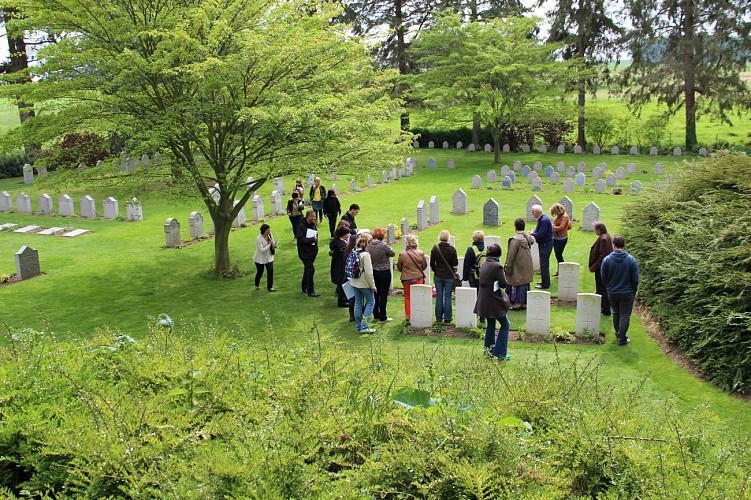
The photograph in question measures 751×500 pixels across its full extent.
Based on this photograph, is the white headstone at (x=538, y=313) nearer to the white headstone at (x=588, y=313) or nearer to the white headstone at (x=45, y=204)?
the white headstone at (x=588, y=313)

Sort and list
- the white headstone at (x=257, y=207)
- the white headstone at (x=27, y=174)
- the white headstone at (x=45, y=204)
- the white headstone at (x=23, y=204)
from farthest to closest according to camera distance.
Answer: the white headstone at (x=27, y=174) → the white headstone at (x=23, y=204) → the white headstone at (x=45, y=204) → the white headstone at (x=257, y=207)

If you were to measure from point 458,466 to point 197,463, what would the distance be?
1779 millimetres

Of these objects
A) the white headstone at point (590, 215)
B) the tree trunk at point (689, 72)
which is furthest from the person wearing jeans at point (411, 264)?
the tree trunk at point (689, 72)

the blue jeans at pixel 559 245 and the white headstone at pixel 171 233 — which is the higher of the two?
the white headstone at pixel 171 233

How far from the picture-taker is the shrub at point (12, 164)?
1310 inches

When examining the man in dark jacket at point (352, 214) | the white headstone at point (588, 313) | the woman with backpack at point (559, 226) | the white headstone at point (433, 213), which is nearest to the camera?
the white headstone at point (588, 313)

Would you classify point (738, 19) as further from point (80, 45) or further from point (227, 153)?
point (80, 45)

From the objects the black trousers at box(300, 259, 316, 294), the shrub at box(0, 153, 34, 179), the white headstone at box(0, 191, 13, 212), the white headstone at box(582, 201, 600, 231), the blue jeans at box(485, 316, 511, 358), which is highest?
the shrub at box(0, 153, 34, 179)

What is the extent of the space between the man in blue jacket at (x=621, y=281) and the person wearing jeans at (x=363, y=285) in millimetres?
3943

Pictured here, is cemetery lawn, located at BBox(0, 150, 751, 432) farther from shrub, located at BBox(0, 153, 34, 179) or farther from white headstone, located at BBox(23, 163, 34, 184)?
shrub, located at BBox(0, 153, 34, 179)

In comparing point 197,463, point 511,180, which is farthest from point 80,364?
point 511,180

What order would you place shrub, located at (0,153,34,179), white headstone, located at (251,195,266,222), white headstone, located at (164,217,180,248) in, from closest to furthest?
1. white headstone, located at (164,217,180,248)
2. white headstone, located at (251,195,266,222)
3. shrub, located at (0,153,34,179)

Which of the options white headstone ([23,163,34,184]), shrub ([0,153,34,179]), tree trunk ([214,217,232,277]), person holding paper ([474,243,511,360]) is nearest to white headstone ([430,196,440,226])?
tree trunk ([214,217,232,277])

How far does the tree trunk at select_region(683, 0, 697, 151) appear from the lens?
35938 millimetres
